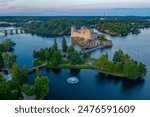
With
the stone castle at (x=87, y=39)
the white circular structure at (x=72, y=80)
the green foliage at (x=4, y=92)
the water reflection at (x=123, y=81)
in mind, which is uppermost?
the green foliage at (x=4, y=92)


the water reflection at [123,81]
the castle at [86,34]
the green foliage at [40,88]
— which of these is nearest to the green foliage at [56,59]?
the water reflection at [123,81]

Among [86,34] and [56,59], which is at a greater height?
[86,34]

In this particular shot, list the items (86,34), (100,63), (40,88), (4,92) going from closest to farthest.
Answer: (4,92), (40,88), (100,63), (86,34)

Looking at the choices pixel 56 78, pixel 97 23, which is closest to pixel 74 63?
pixel 56 78

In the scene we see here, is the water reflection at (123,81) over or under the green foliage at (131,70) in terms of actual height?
under

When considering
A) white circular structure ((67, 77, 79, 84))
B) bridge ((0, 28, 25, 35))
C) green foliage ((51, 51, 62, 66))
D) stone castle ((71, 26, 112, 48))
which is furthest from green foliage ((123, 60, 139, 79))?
bridge ((0, 28, 25, 35))

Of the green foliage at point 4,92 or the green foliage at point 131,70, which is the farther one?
the green foliage at point 131,70

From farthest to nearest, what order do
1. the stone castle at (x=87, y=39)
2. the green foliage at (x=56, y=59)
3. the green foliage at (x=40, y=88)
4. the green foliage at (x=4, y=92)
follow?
the stone castle at (x=87, y=39) < the green foliage at (x=56, y=59) < the green foliage at (x=40, y=88) < the green foliage at (x=4, y=92)

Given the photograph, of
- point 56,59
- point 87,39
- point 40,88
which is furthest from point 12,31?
point 40,88

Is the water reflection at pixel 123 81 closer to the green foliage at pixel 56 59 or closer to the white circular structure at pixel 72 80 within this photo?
the white circular structure at pixel 72 80

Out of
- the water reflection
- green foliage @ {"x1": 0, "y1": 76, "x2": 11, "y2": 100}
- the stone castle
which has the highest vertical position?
green foliage @ {"x1": 0, "y1": 76, "x2": 11, "y2": 100}

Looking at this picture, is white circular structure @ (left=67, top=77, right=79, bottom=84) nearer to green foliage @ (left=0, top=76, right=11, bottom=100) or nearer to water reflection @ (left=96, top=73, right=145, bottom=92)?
water reflection @ (left=96, top=73, right=145, bottom=92)

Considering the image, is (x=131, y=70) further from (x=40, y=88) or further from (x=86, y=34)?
(x=86, y=34)
